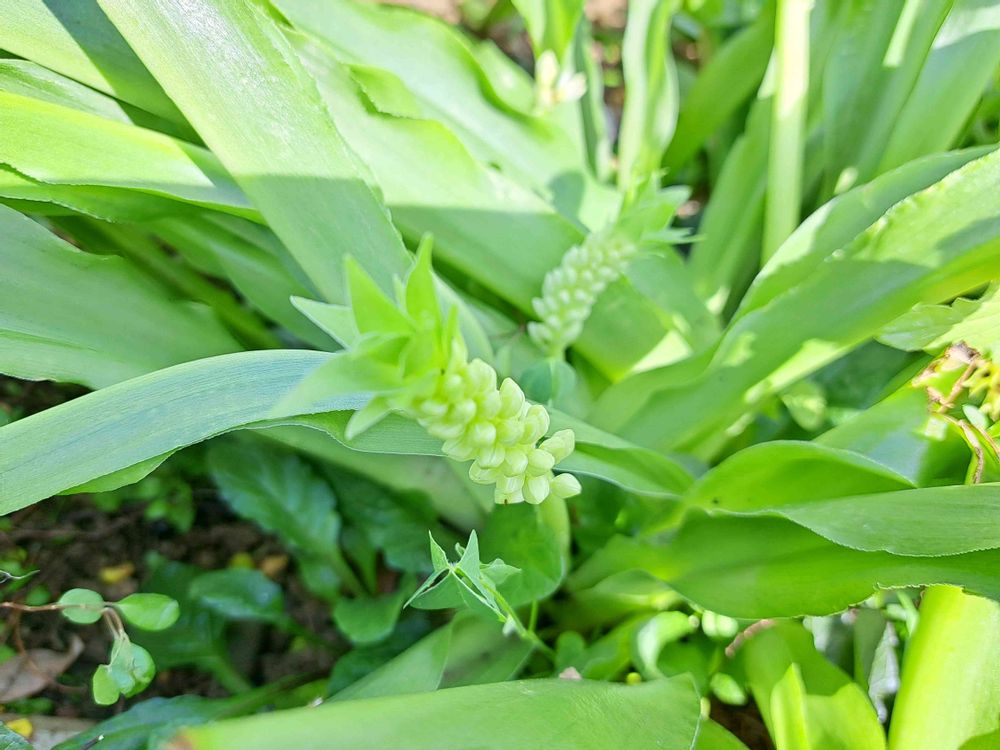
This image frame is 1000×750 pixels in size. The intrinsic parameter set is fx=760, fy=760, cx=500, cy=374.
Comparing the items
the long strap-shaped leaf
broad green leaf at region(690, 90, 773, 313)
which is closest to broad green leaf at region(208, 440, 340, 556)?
the long strap-shaped leaf

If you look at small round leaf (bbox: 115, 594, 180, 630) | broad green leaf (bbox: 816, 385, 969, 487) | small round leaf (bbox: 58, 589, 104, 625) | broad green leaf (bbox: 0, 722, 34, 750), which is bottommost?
broad green leaf (bbox: 0, 722, 34, 750)

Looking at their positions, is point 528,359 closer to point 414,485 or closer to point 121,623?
point 414,485

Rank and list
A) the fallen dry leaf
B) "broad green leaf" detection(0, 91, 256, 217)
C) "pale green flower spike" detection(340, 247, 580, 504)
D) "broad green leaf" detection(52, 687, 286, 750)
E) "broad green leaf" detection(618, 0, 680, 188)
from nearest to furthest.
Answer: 1. "pale green flower spike" detection(340, 247, 580, 504)
2. "broad green leaf" detection(0, 91, 256, 217)
3. "broad green leaf" detection(52, 687, 286, 750)
4. the fallen dry leaf
5. "broad green leaf" detection(618, 0, 680, 188)

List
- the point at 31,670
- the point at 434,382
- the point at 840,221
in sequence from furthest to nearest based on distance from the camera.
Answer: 1. the point at 31,670
2. the point at 840,221
3. the point at 434,382

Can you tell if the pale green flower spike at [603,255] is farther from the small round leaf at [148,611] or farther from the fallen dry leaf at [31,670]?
the fallen dry leaf at [31,670]

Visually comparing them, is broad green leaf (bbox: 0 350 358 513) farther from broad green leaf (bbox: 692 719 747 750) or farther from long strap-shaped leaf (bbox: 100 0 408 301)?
broad green leaf (bbox: 692 719 747 750)

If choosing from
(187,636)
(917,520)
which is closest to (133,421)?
(187,636)

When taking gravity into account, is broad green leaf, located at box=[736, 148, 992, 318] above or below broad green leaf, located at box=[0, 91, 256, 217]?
above
